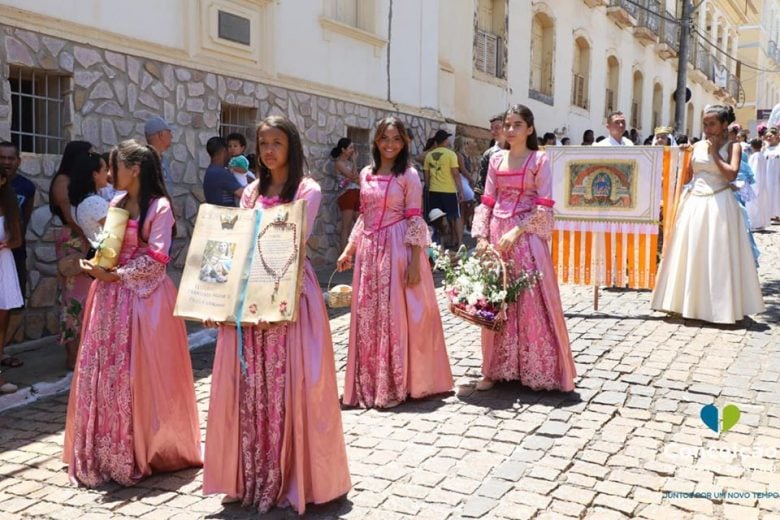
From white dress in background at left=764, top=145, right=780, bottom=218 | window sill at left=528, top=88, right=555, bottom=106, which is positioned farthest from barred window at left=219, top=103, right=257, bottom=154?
white dress in background at left=764, top=145, right=780, bottom=218

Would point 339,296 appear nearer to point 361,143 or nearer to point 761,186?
point 361,143

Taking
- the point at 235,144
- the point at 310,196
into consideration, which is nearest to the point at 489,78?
the point at 235,144

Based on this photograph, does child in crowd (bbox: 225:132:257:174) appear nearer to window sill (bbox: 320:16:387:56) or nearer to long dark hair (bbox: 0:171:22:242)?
window sill (bbox: 320:16:387:56)

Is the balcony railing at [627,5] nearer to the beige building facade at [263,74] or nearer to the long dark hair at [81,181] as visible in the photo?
the beige building facade at [263,74]

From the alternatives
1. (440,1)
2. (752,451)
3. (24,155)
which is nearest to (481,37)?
(440,1)

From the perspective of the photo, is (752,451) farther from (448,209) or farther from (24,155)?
(448,209)

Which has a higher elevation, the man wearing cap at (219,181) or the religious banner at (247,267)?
the man wearing cap at (219,181)

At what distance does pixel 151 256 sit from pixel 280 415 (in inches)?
44.0

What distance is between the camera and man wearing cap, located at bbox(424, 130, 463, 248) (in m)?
10.8

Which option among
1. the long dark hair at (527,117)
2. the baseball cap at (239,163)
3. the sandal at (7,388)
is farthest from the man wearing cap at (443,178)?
the sandal at (7,388)

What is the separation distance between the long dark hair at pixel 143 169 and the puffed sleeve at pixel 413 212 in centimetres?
167

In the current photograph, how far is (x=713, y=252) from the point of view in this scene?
691 cm

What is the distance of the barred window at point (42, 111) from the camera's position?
6656mm

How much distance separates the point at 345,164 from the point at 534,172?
573cm
